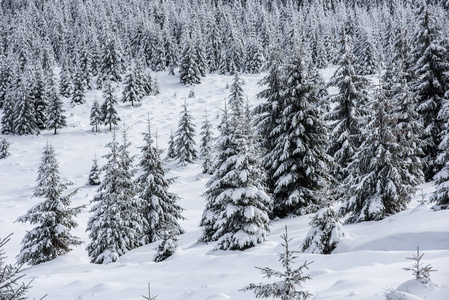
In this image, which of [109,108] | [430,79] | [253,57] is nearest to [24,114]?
[109,108]

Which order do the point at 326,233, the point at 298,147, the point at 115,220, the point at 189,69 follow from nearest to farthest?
the point at 326,233 < the point at 298,147 < the point at 115,220 < the point at 189,69

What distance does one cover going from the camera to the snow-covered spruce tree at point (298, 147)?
63.3ft

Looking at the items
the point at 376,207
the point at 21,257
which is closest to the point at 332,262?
the point at 376,207

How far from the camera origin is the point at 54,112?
214 ft

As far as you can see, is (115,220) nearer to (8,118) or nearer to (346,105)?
(346,105)

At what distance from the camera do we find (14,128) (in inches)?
2574

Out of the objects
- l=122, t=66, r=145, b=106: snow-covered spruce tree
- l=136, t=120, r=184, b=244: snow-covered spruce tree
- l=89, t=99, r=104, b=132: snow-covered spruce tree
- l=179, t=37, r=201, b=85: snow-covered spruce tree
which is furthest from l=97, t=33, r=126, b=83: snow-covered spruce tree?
l=136, t=120, r=184, b=244: snow-covered spruce tree

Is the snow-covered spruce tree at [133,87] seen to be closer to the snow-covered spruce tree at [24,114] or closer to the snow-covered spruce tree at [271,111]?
the snow-covered spruce tree at [24,114]

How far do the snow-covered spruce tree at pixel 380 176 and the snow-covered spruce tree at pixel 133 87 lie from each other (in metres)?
67.8

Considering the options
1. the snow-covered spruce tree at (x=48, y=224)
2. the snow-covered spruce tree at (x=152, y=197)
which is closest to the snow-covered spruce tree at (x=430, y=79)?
the snow-covered spruce tree at (x=152, y=197)

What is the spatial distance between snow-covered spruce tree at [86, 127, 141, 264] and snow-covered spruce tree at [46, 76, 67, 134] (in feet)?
165

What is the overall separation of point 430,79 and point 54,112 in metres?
63.2

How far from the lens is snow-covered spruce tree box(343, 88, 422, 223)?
1428 cm

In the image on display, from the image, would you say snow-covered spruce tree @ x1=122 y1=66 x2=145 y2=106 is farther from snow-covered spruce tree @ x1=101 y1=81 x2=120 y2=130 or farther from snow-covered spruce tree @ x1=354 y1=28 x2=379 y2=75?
snow-covered spruce tree @ x1=354 y1=28 x2=379 y2=75
